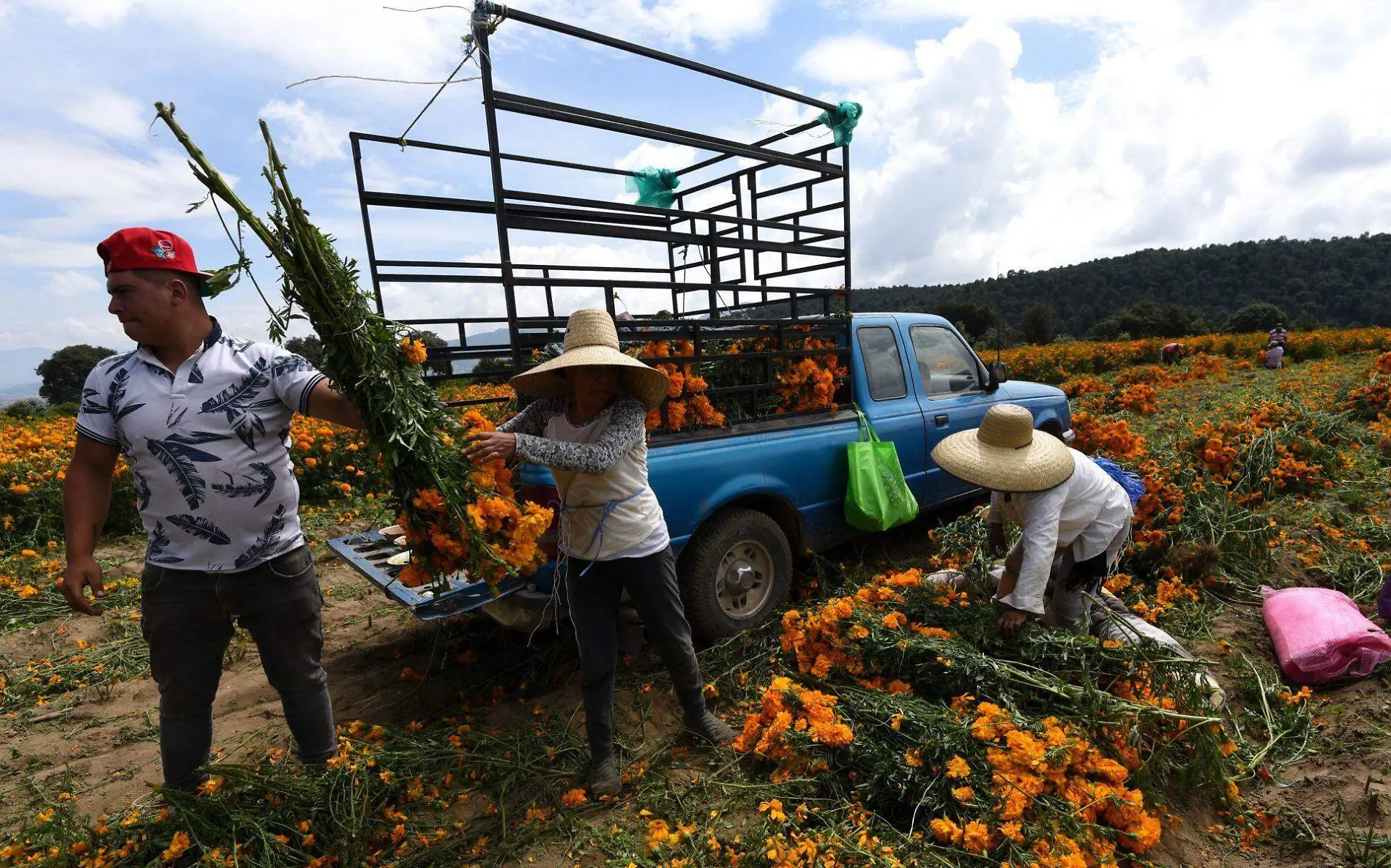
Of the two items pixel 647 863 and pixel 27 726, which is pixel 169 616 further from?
pixel 27 726

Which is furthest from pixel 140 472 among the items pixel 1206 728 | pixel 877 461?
pixel 1206 728

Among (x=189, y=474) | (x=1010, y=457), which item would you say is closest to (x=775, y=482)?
(x=1010, y=457)

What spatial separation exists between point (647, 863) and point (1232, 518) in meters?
4.70

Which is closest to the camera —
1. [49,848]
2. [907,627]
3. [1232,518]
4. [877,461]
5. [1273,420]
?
[49,848]

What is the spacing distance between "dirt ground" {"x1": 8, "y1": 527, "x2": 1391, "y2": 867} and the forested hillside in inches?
1448

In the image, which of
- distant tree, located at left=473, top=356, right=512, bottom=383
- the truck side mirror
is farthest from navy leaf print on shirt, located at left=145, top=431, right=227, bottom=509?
the truck side mirror

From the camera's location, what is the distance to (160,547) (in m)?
2.31

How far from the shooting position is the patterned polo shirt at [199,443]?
2.26 metres

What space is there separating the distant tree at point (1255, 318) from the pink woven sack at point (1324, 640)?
138ft

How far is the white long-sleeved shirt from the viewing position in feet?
9.70

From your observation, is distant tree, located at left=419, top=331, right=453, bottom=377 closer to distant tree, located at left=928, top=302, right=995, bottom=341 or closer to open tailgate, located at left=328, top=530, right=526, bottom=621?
open tailgate, located at left=328, top=530, right=526, bottom=621

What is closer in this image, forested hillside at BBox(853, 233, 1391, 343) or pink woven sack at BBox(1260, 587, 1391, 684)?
pink woven sack at BBox(1260, 587, 1391, 684)

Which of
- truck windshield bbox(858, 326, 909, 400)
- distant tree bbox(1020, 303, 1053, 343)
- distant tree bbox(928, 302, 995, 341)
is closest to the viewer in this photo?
truck windshield bbox(858, 326, 909, 400)

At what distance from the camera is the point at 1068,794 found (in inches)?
89.6
